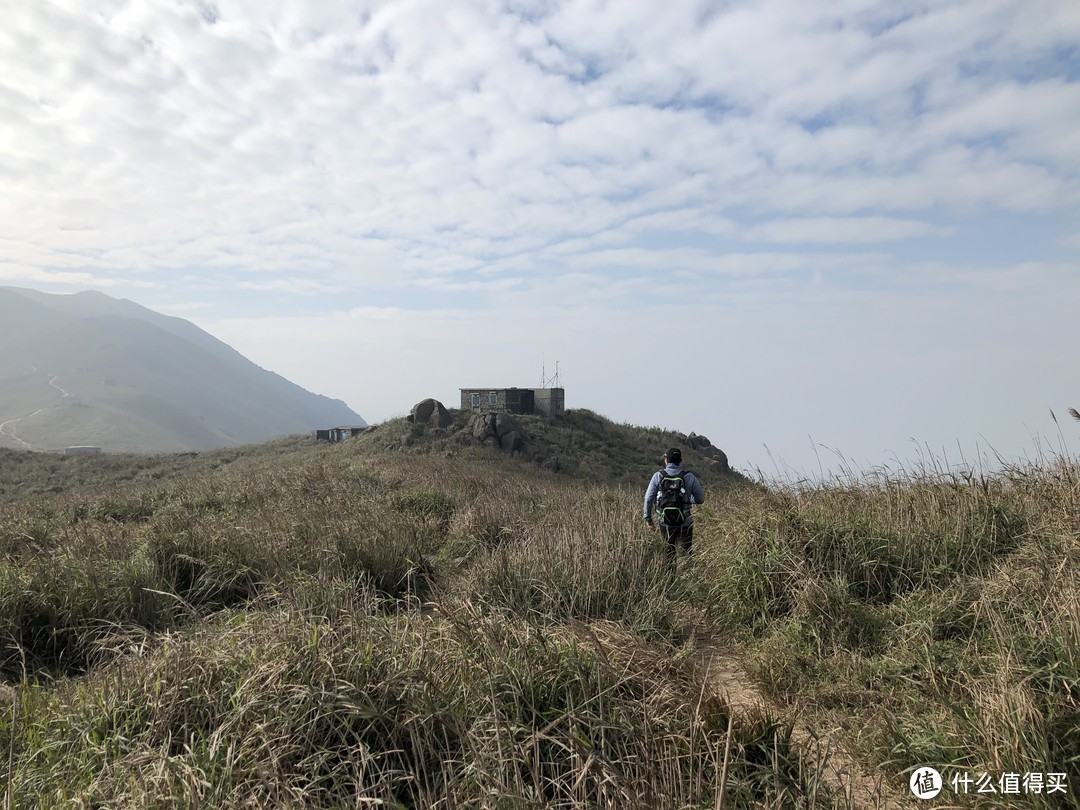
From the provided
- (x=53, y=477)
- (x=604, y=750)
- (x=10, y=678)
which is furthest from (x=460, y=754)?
(x=53, y=477)

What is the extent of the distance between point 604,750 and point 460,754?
0.71 metres

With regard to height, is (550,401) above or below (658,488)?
above

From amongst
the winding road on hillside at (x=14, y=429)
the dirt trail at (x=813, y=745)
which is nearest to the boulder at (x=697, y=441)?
the dirt trail at (x=813, y=745)

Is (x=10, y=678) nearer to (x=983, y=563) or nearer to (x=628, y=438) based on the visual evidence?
(x=983, y=563)

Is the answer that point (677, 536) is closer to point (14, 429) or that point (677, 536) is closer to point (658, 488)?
point (658, 488)

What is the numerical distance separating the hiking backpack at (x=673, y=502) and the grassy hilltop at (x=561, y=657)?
32cm

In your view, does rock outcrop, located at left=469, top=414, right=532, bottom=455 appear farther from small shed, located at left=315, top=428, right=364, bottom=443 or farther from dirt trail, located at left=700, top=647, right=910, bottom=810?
dirt trail, located at left=700, top=647, right=910, bottom=810

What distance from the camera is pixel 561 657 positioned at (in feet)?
12.4

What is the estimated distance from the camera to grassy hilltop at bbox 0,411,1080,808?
304cm

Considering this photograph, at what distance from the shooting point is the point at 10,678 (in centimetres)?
519

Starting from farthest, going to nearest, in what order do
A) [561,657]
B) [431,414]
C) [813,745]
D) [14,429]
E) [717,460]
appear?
[14,429]
[717,460]
[431,414]
[813,745]
[561,657]

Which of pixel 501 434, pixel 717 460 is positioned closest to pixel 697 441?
pixel 717 460

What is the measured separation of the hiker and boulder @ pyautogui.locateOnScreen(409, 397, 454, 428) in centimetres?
2666

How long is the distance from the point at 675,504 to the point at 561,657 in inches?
171
